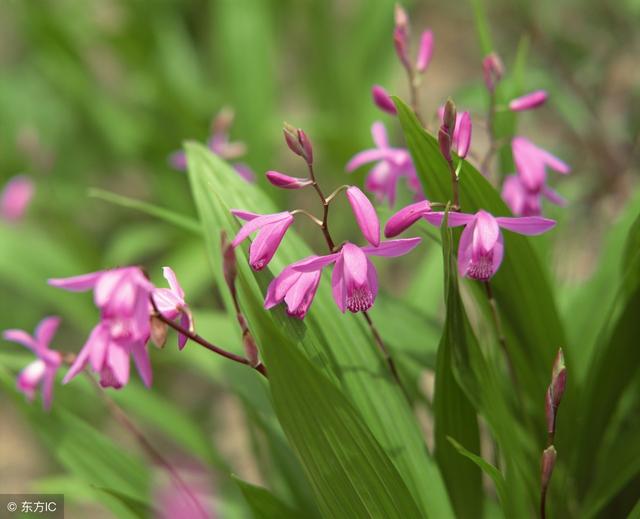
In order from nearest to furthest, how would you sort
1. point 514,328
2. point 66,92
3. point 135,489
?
point 514,328, point 135,489, point 66,92

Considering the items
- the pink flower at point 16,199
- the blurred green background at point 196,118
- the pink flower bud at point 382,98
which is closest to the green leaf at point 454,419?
the pink flower bud at point 382,98

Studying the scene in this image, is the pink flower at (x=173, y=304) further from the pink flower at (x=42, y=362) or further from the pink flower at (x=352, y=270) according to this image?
the pink flower at (x=42, y=362)

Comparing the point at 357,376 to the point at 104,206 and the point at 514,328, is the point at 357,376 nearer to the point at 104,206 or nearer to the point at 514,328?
the point at 514,328

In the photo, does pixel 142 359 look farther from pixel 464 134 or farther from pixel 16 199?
pixel 16 199

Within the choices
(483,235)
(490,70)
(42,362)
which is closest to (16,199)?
(42,362)

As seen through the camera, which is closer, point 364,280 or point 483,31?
point 364,280

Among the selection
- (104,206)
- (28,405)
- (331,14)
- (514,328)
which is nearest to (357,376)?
(514,328)
